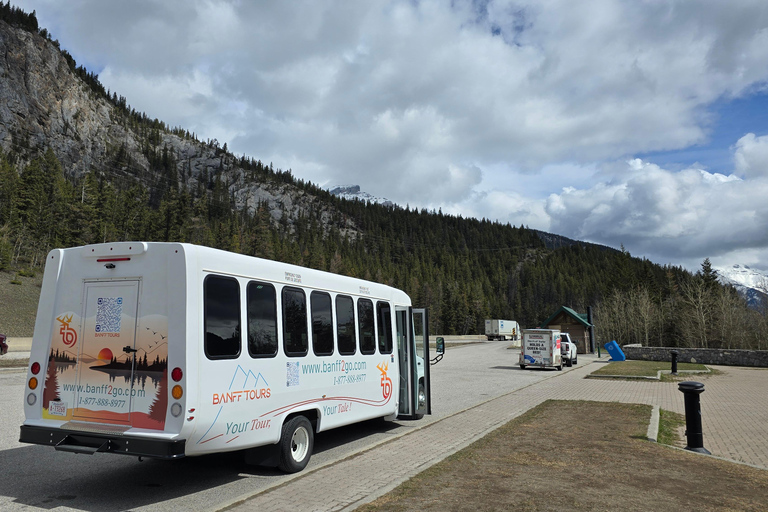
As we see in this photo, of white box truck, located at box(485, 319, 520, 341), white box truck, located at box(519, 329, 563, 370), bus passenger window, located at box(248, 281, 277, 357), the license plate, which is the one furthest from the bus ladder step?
white box truck, located at box(485, 319, 520, 341)

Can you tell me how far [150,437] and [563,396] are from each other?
1354 cm

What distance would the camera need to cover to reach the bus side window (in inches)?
296

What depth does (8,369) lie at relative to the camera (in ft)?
69.0

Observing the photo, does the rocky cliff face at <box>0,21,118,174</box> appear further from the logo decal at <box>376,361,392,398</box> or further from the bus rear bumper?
the bus rear bumper

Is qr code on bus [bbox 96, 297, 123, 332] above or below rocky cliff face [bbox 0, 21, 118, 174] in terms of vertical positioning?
below

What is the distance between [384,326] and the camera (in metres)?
9.62

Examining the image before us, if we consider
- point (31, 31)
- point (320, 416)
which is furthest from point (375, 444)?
point (31, 31)

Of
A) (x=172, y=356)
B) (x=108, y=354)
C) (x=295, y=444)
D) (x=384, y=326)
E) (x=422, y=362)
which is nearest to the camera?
(x=172, y=356)

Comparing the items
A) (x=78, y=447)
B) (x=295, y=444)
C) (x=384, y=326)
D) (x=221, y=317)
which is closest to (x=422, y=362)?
(x=384, y=326)

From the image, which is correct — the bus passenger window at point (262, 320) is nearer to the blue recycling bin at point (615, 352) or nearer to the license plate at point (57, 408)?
the license plate at point (57, 408)

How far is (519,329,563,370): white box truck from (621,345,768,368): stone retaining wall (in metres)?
11.3

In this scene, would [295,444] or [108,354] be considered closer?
[108,354]

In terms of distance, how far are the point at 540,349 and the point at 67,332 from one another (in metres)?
24.7

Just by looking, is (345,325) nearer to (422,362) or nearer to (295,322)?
(295,322)
